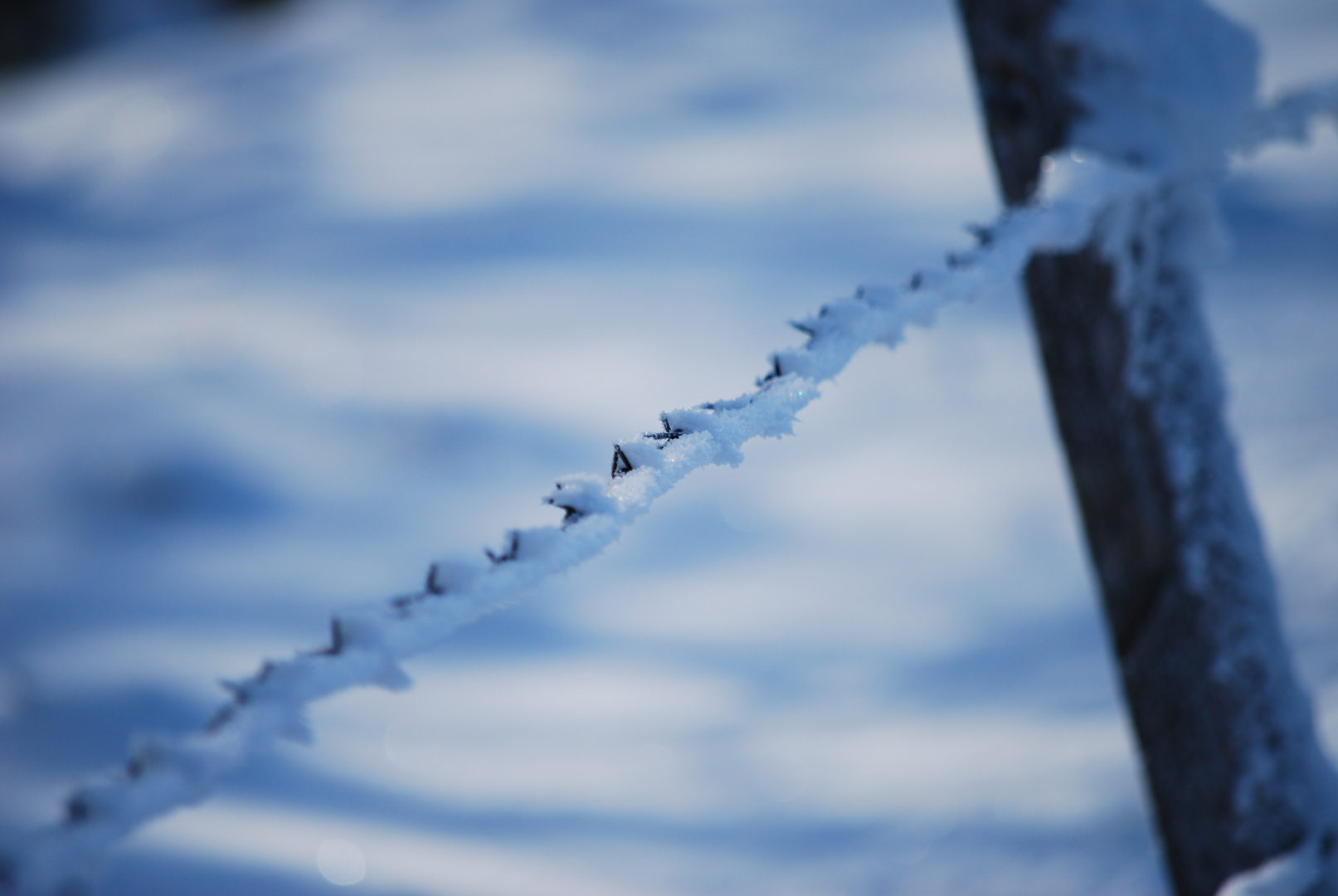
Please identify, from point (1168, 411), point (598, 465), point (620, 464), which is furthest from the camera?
point (598, 465)

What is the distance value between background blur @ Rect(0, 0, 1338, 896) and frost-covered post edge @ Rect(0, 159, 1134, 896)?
4.83 ft

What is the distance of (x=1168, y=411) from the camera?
1.19 meters

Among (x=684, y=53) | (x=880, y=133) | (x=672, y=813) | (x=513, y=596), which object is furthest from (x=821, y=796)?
(x=684, y=53)

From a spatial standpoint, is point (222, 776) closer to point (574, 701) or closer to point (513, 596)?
point (513, 596)

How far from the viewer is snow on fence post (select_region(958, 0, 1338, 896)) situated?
3.73 ft

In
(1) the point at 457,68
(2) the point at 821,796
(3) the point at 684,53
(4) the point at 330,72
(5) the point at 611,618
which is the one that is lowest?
(2) the point at 821,796

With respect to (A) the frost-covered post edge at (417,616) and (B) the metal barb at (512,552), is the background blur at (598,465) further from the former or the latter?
(B) the metal barb at (512,552)

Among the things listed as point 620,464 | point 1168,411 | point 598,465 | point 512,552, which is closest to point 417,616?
point 512,552

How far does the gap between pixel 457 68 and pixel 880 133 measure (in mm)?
3051

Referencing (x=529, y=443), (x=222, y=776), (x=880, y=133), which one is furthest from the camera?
(x=880, y=133)

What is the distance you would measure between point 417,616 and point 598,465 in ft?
11.6

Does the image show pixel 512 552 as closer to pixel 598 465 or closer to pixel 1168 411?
pixel 1168 411

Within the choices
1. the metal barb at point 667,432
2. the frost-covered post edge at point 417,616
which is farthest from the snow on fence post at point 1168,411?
the metal barb at point 667,432

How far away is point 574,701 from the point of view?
3.36 metres
